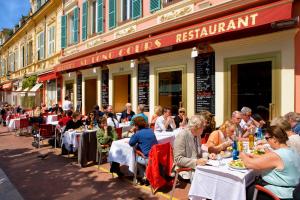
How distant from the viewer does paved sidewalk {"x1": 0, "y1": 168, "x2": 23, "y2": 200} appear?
4.45 meters

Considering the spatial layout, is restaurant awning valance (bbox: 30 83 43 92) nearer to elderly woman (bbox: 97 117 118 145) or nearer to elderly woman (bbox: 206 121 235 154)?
elderly woman (bbox: 97 117 118 145)

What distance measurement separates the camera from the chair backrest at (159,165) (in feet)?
14.6

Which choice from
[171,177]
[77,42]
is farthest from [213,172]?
[77,42]

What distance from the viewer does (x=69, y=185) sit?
5137 mm

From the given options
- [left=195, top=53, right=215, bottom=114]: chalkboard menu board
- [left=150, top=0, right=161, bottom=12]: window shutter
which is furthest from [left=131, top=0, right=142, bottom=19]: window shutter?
[left=195, top=53, right=215, bottom=114]: chalkboard menu board

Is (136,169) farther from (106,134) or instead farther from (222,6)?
(222,6)

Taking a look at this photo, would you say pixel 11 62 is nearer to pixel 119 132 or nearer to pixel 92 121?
pixel 92 121

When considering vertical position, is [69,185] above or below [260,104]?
below

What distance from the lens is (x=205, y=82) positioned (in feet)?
25.3

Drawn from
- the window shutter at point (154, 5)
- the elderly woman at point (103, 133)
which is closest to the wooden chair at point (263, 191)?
the elderly woman at point (103, 133)

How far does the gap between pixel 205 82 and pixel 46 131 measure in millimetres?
5444

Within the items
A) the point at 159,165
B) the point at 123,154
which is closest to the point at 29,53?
the point at 123,154

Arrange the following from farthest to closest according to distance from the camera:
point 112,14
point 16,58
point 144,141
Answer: point 16,58 → point 112,14 → point 144,141

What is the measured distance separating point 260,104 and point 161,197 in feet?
12.0
